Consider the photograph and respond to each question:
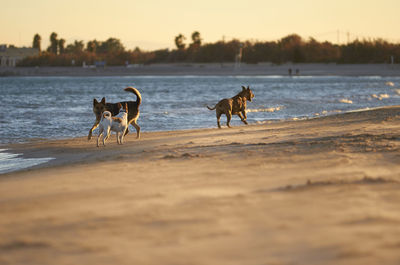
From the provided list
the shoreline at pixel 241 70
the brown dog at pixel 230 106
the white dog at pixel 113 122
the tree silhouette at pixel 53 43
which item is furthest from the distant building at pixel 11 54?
the white dog at pixel 113 122

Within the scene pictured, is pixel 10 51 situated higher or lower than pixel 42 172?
higher

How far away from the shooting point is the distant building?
169m

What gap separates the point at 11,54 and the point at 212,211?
18085 cm

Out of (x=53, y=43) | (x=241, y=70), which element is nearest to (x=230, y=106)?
(x=241, y=70)

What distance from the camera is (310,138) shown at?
835 cm

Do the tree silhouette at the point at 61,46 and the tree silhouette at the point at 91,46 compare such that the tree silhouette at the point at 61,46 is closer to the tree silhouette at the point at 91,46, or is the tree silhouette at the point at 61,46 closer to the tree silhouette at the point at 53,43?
the tree silhouette at the point at 53,43

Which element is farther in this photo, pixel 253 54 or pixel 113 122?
pixel 253 54

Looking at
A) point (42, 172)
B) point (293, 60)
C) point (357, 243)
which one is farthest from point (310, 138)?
point (293, 60)

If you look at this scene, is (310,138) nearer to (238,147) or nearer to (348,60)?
(238,147)

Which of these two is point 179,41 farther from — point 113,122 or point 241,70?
point 113,122

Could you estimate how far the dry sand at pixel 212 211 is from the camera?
9.77 ft

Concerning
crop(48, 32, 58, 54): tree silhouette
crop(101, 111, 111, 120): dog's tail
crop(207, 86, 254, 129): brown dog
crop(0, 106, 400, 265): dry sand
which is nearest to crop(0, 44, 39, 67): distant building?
crop(48, 32, 58, 54): tree silhouette

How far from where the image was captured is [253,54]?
12481cm

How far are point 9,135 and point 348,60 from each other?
320 ft
